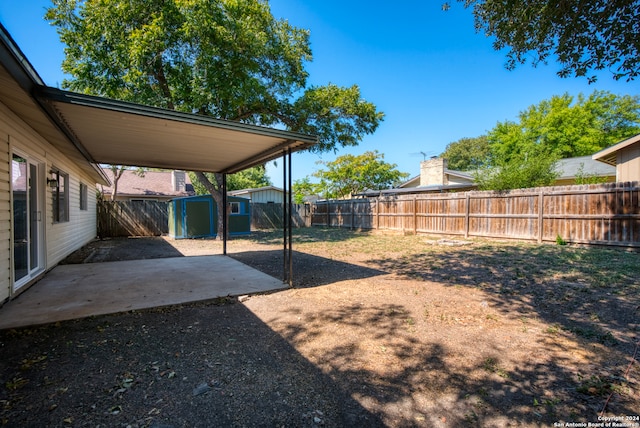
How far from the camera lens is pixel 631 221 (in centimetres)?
742

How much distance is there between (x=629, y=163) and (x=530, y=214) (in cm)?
421

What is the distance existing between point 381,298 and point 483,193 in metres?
8.56

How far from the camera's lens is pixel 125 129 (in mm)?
4168

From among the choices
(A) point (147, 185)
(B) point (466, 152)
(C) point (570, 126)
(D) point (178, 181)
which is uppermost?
(B) point (466, 152)

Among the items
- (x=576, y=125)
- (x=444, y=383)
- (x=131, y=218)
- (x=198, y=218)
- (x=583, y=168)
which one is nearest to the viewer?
(x=444, y=383)

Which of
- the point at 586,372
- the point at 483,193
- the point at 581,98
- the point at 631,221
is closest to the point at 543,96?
the point at 581,98

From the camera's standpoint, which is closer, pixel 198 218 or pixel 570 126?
pixel 198 218

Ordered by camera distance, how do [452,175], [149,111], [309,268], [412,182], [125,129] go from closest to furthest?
[149,111]
[125,129]
[309,268]
[452,175]
[412,182]

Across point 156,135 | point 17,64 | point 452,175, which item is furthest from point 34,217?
point 452,175

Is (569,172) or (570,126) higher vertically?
(570,126)

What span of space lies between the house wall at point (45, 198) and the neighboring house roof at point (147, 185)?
12599 millimetres

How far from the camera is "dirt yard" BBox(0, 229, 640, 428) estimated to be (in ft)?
6.02

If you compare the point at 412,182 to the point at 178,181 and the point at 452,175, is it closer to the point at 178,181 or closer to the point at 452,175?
the point at 452,175

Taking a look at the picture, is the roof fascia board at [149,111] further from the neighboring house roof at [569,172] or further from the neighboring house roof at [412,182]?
the neighboring house roof at [412,182]
